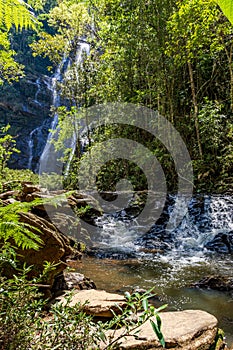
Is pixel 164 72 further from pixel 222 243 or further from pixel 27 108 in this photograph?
pixel 27 108

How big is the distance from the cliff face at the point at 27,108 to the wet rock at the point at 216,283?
2257 cm

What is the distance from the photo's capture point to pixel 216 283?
175 inches

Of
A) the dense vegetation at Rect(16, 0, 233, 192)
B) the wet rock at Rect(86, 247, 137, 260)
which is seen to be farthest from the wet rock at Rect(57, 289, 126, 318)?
the dense vegetation at Rect(16, 0, 233, 192)

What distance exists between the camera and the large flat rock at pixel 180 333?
178cm

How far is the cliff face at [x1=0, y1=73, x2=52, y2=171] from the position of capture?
84.9 ft

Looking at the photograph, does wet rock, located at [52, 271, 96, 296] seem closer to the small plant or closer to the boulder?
the boulder

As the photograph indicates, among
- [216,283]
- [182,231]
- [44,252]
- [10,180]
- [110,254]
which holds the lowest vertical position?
[110,254]

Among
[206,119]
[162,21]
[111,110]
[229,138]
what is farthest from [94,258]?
[111,110]

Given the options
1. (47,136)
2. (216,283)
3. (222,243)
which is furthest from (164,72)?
(47,136)

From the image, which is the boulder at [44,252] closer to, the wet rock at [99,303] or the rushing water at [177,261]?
the wet rock at [99,303]

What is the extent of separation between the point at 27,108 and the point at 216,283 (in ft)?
85.6

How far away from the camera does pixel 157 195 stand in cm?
1062

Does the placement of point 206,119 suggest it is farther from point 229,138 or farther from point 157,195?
point 157,195

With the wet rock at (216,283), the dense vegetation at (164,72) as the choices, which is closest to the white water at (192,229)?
the dense vegetation at (164,72)
